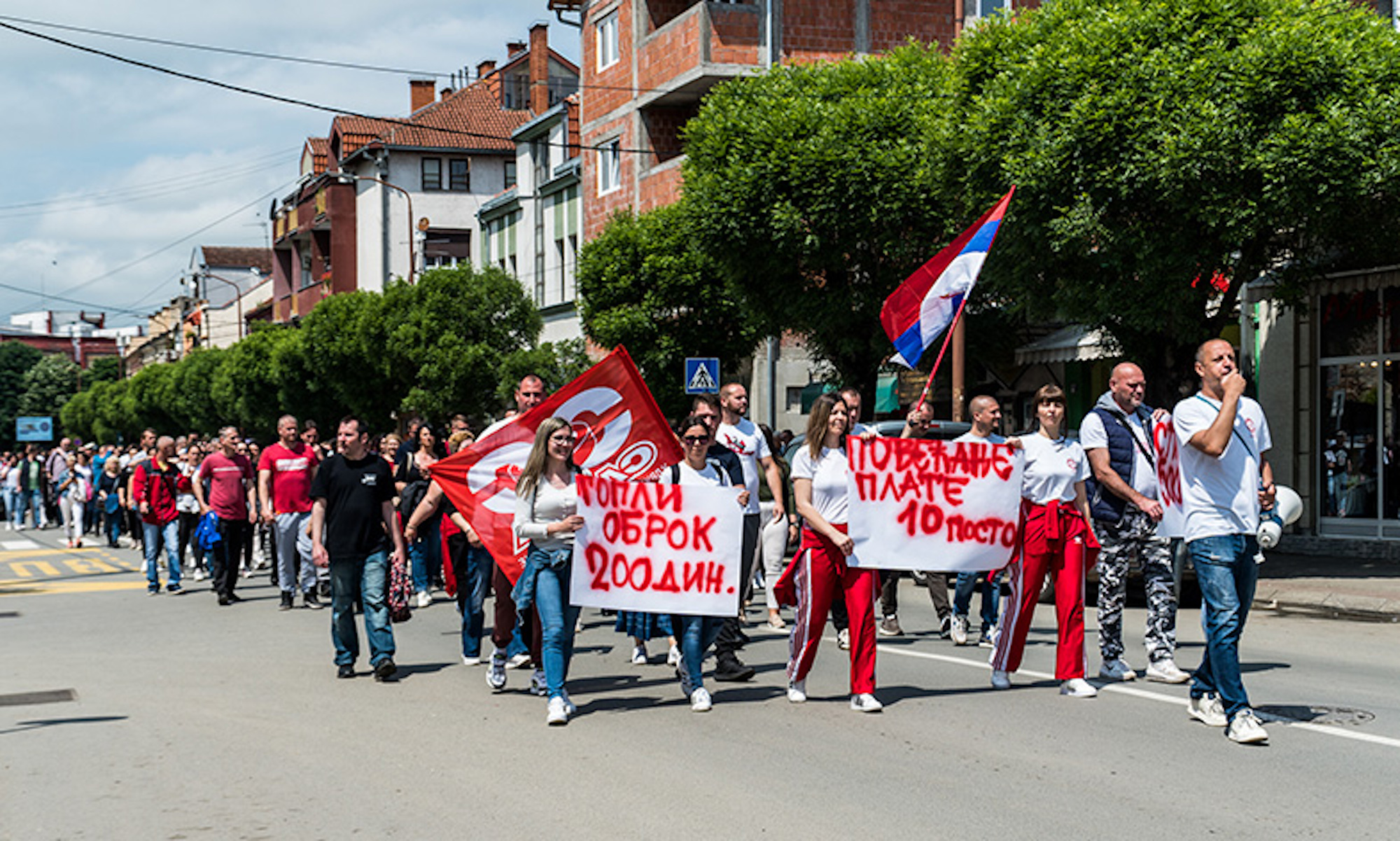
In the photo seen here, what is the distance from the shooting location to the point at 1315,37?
1565 cm

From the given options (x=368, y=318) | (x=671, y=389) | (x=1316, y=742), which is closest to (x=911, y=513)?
(x=1316, y=742)

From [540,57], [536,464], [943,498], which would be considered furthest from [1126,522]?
[540,57]

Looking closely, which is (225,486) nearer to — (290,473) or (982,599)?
(290,473)

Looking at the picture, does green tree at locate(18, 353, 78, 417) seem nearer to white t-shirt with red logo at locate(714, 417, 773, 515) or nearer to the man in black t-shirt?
the man in black t-shirt

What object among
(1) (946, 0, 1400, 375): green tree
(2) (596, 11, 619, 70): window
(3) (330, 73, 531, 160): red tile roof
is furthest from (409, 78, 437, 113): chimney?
(1) (946, 0, 1400, 375): green tree

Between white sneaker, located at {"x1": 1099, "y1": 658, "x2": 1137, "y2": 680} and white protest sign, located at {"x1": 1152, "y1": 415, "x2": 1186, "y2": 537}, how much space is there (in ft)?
2.73

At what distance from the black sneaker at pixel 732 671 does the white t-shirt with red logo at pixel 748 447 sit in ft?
3.20

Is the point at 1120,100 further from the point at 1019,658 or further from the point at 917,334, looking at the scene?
the point at 1019,658

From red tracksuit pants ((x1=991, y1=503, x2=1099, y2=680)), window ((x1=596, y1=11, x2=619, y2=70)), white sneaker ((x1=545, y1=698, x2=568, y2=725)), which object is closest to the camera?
white sneaker ((x1=545, y1=698, x2=568, y2=725))

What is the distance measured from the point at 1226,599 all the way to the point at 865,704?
2.06 meters

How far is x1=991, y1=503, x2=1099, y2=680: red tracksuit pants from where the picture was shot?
342 inches

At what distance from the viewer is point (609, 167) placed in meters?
38.7

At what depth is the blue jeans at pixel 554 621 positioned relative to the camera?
8.28 m

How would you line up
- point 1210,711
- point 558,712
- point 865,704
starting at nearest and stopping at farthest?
point 1210,711 → point 558,712 → point 865,704
